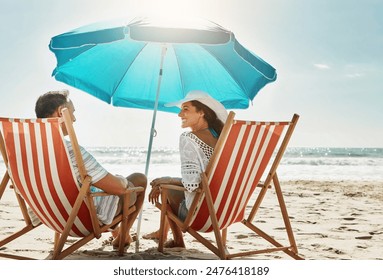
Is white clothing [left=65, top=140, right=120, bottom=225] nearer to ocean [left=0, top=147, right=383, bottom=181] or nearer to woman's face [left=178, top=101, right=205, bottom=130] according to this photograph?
woman's face [left=178, top=101, right=205, bottom=130]

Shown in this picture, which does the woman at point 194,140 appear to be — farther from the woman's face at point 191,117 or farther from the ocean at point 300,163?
the ocean at point 300,163

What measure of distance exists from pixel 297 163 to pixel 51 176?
57.5ft

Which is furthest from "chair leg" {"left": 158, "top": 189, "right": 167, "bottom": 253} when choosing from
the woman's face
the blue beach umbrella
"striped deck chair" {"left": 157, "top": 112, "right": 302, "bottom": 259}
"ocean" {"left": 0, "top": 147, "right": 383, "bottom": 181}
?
"ocean" {"left": 0, "top": 147, "right": 383, "bottom": 181}

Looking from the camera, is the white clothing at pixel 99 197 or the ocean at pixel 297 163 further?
the ocean at pixel 297 163

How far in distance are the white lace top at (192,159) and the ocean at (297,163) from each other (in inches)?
423

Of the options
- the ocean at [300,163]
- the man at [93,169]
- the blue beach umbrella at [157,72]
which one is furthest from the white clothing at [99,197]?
the ocean at [300,163]

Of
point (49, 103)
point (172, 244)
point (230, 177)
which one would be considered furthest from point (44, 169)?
point (172, 244)

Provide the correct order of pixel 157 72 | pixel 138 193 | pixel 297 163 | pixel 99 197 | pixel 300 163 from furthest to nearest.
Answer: pixel 297 163 → pixel 300 163 → pixel 157 72 → pixel 138 193 → pixel 99 197

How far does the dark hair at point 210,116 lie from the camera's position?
3.09 metres

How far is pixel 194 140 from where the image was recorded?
296 cm

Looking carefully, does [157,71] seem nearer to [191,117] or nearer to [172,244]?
[191,117]

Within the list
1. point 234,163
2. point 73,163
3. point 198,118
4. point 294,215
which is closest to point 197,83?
point 198,118
